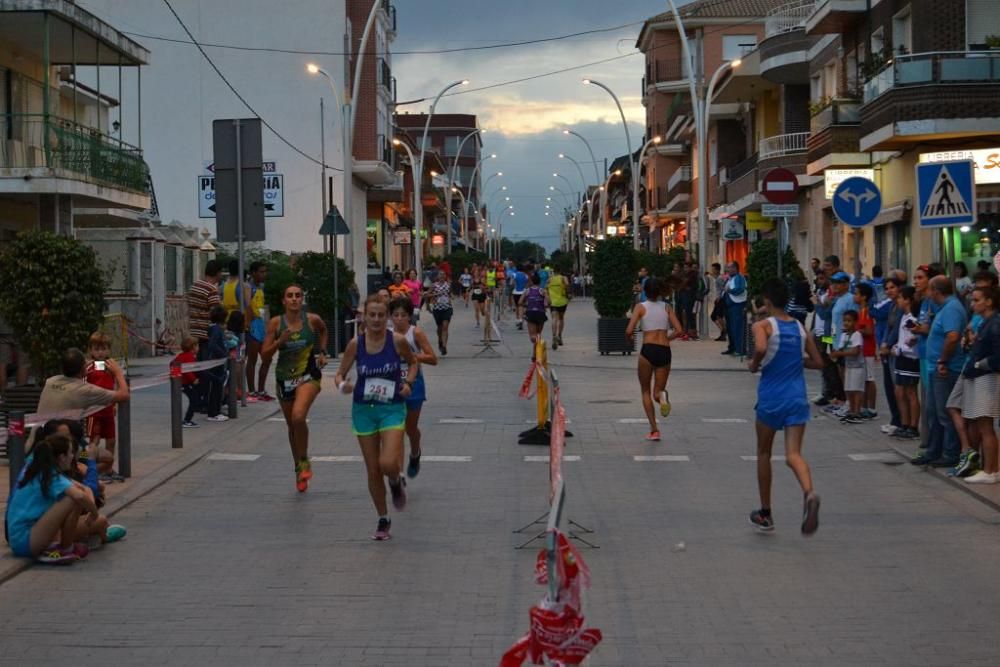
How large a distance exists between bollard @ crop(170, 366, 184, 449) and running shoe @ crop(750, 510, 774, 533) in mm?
6578

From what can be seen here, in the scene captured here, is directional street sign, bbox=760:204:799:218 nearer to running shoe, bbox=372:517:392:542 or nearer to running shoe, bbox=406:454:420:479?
running shoe, bbox=406:454:420:479

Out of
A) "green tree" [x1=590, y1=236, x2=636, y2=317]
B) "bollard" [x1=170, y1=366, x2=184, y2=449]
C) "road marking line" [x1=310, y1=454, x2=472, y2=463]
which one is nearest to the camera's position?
"road marking line" [x1=310, y1=454, x2=472, y2=463]

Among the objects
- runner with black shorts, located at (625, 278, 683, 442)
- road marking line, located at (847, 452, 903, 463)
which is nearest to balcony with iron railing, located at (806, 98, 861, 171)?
runner with black shorts, located at (625, 278, 683, 442)

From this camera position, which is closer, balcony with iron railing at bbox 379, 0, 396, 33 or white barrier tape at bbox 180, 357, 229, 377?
white barrier tape at bbox 180, 357, 229, 377

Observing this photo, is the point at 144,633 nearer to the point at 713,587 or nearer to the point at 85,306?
the point at 713,587

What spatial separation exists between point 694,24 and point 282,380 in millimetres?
59948

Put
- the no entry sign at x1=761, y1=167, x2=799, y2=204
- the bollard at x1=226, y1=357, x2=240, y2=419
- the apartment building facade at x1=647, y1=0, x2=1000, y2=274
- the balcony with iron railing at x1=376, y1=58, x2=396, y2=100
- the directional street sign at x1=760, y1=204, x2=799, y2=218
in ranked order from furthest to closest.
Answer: the balcony with iron railing at x1=376, y1=58, x2=396, y2=100
the apartment building facade at x1=647, y1=0, x2=1000, y2=274
the directional street sign at x1=760, y1=204, x2=799, y2=218
the no entry sign at x1=761, y1=167, x2=799, y2=204
the bollard at x1=226, y1=357, x2=240, y2=419

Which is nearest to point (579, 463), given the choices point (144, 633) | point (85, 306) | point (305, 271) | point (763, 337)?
point (763, 337)

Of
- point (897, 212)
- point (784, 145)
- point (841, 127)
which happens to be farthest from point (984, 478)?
point (784, 145)

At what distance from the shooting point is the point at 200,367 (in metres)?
15.5

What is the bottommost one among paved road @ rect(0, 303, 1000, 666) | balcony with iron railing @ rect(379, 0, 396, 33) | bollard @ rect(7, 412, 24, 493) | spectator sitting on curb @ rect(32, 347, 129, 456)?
paved road @ rect(0, 303, 1000, 666)

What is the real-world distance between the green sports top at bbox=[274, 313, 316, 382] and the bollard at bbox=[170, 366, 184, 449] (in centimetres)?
271

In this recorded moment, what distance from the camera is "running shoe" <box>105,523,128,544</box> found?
9.66 meters

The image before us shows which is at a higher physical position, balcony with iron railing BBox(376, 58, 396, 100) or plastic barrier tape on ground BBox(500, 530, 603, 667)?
balcony with iron railing BBox(376, 58, 396, 100)
